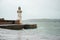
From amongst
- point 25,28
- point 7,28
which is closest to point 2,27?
point 7,28

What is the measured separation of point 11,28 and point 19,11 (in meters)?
3.08

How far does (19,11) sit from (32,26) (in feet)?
15.7

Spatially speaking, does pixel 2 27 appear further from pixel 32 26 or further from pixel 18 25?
pixel 32 26

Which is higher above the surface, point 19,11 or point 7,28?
point 19,11

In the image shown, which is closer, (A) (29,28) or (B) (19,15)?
(B) (19,15)

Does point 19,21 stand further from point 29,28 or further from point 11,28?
point 29,28

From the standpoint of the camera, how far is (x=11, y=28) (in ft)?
128

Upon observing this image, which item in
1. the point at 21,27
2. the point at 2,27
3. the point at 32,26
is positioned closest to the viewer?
the point at 2,27

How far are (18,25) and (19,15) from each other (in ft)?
5.26

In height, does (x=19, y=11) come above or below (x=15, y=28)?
above

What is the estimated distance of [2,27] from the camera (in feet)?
125

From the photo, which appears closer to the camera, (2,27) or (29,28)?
(2,27)

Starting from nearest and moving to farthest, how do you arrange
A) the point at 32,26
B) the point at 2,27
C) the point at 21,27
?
the point at 2,27 < the point at 21,27 < the point at 32,26

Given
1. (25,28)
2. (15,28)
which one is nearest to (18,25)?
(15,28)
